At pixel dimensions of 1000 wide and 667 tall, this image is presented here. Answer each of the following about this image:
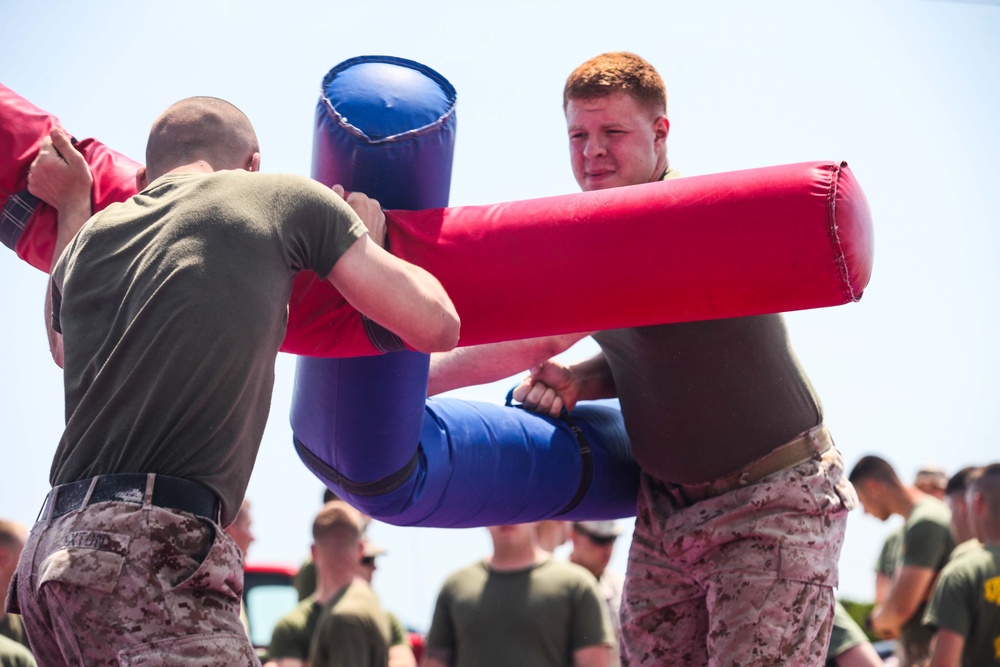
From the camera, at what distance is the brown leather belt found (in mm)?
3004

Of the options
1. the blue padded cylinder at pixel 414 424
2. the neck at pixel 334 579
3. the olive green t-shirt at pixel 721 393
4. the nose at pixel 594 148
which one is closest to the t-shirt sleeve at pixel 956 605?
the blue padded cylinder at pixel 414 424

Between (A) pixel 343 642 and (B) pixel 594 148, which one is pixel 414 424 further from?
(A) pixel 343 642

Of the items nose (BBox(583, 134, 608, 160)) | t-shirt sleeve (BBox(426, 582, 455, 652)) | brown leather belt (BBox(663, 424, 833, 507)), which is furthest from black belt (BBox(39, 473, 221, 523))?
t-shirt sleeve (BBox(426, 582, 455, 652))

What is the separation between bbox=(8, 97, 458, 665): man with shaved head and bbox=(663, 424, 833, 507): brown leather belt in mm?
1069

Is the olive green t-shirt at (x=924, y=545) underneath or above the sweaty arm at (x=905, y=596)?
above

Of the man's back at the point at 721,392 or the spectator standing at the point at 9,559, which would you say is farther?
the spectator standing at the point at 9,559

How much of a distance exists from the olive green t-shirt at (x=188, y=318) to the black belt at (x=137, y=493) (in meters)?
0.02

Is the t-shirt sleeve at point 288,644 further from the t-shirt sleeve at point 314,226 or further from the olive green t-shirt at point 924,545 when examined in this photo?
the t-shirt sleeve at point 314,226

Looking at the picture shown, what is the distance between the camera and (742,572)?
2.91 m

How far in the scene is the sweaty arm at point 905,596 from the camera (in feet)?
18.2

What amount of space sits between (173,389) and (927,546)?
4.50m

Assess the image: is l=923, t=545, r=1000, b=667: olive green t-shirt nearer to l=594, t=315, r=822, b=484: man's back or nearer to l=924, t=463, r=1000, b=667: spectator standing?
l=924, t=463, r=1000, b=667: spectator standing

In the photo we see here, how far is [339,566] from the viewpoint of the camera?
525 centimetres

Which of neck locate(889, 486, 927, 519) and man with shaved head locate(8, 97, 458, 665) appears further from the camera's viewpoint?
neck locate(889, 486, 927, 519)
